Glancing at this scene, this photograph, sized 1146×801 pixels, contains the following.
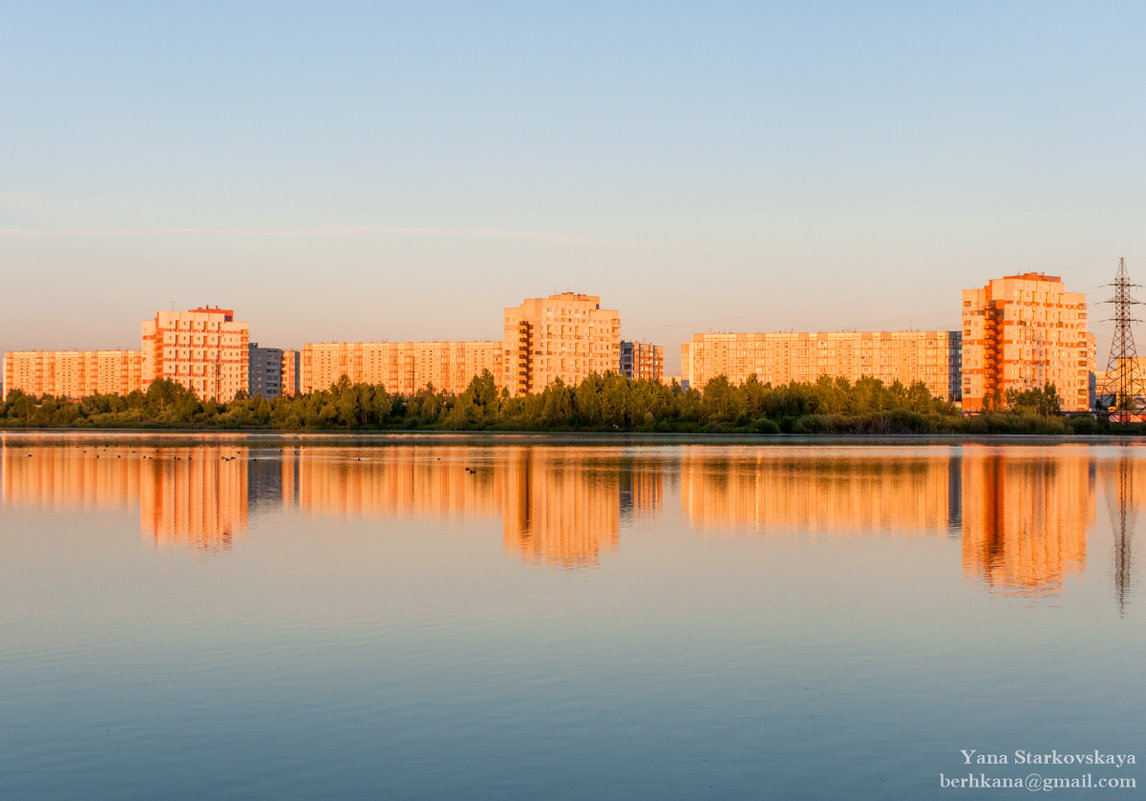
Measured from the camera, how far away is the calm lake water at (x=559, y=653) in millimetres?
7863

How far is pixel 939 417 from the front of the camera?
347ft

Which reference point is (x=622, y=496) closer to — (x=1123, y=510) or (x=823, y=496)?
(x=823, y=496)

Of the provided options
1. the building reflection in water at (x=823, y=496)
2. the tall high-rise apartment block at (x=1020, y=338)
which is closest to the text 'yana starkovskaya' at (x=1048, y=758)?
the building reflection in water at (x=823, y=496)

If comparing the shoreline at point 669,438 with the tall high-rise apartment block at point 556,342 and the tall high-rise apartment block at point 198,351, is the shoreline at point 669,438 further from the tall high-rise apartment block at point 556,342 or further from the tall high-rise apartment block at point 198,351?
the tall high-rise apartment block at point 198,351

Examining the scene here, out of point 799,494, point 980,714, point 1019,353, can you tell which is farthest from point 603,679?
point 1019,353

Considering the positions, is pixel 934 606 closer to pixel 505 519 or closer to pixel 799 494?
pixel 505 519

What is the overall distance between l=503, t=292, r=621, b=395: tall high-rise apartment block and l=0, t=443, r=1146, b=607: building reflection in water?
113 m

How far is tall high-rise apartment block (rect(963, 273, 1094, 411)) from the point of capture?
14662cm

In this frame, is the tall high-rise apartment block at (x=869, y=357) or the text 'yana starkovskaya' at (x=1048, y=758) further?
the tall high-rise apartment block at (x=869, y=357)

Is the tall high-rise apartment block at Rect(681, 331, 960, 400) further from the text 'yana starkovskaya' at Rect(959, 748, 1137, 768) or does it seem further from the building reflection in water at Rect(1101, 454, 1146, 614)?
the text 'yana starkovskaya' at Rect(959, 748, 1137, 768)

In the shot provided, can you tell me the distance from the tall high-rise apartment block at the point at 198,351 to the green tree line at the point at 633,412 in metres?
45.2

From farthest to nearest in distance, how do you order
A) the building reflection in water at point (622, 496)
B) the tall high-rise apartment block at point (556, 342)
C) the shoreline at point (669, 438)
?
the tall high-rise apartment block at point (556, 342)
the shoreline at point (669, 438)
the building reflection in water at point (622, 496)

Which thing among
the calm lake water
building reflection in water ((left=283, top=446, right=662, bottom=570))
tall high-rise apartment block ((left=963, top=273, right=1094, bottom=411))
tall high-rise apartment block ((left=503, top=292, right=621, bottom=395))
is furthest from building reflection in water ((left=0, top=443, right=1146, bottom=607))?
tall high-rise apartment block ((left=503, top=292, right=621, bottom=395))

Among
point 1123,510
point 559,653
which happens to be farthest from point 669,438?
point 559,653
